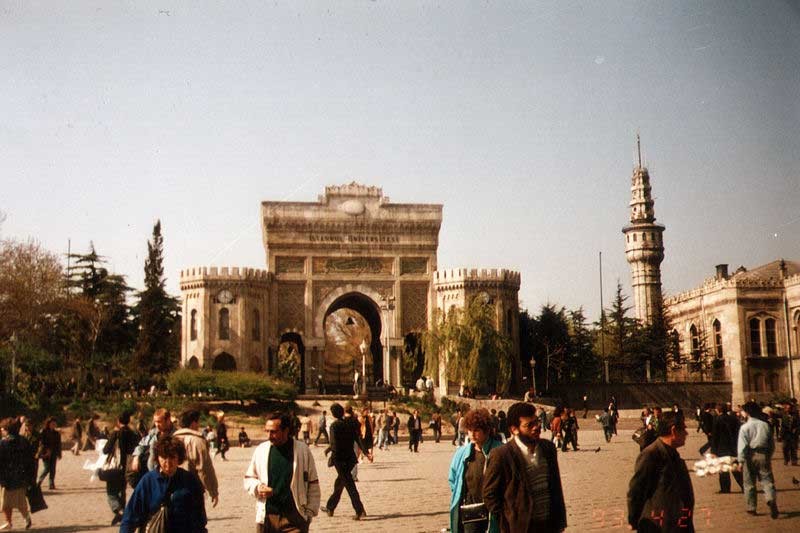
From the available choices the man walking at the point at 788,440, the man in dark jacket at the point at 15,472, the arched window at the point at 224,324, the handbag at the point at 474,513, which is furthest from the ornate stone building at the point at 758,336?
the handbag at the point at 474,513

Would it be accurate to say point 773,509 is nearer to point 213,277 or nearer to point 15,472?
point 15,472

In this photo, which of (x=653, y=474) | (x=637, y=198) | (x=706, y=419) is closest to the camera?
(x=653, y=474)

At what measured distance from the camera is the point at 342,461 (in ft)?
39.5

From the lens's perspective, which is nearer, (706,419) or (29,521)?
(29,521)

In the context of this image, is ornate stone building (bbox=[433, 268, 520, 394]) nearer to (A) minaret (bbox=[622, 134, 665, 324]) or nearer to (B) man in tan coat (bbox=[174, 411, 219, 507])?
(A) minaret (bbox=[622, 134, 665, 324])

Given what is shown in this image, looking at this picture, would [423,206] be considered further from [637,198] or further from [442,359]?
[637,198]

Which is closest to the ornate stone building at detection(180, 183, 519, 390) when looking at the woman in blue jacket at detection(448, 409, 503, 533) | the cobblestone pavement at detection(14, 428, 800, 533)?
the cobblestone pavement at detection(14, 428, 800, 533)

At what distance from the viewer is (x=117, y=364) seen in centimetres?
5103

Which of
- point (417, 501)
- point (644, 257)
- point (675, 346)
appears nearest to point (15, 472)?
point (417, 501)

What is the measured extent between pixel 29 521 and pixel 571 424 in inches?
694

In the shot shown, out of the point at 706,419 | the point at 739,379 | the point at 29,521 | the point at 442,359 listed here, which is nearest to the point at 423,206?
the point at 442,359

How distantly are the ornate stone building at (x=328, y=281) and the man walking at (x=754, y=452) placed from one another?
3695 centimetres

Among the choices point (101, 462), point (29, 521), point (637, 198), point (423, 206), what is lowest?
point (29, 521)

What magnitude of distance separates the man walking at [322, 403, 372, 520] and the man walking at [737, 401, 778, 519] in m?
4.69
